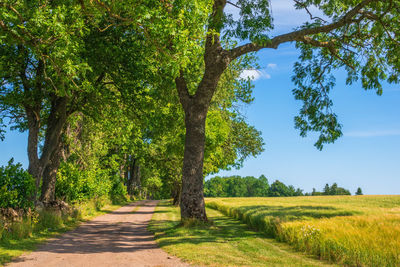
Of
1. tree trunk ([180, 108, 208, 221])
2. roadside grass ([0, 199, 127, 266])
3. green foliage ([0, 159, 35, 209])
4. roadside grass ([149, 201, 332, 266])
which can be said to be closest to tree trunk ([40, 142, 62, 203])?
roadside grass ([0, 199, 127, 266])

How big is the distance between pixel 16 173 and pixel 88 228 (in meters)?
4.69

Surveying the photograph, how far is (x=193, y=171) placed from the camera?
14.3 meters

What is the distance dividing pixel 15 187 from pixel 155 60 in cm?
872

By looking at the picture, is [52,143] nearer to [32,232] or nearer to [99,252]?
[32,232]

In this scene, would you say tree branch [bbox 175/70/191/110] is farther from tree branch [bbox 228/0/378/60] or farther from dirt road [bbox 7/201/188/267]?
dirt road [bbox 7/201/188/267]

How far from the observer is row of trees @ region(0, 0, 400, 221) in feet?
33.9

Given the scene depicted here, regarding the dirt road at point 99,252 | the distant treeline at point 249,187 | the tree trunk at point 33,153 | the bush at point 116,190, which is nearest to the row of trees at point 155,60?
the tree trunk at point 33,153

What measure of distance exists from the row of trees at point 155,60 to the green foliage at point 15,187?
156 cm

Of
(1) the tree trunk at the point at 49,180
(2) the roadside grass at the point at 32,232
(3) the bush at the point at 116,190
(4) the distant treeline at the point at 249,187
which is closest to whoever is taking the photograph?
(2) the roadside grass at the point at 32,232

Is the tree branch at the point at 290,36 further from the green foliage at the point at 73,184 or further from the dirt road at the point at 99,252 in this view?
the green foliage at the point at 73,184

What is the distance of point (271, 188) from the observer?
183000 millimetres

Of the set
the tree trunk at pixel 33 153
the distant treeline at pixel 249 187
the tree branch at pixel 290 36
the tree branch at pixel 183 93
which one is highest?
the tree branch at pixel 290 36

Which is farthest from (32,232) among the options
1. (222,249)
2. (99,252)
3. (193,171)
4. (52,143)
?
(222,249)

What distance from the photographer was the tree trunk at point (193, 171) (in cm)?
1407
